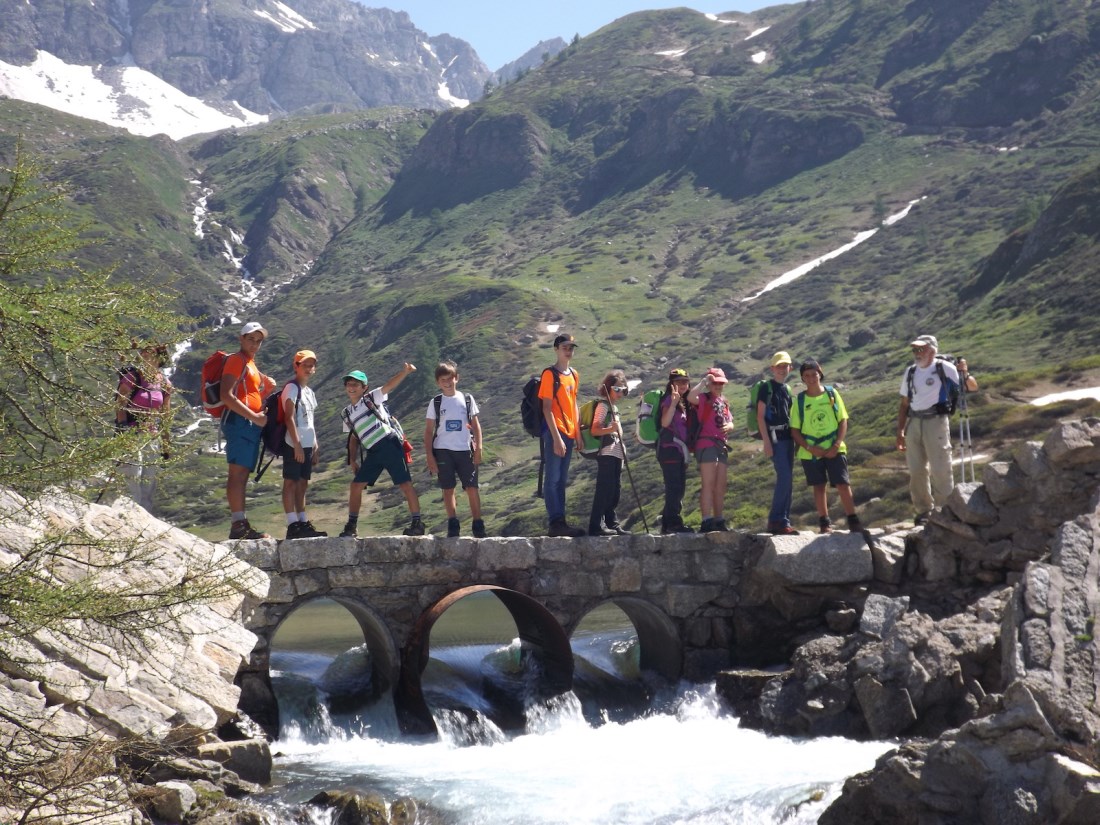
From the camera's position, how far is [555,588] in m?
12.1

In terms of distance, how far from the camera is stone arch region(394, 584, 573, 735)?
10906 millimetres

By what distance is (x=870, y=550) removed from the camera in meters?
12.0

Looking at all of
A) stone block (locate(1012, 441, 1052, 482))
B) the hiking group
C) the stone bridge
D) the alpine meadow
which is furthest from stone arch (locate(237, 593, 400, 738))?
stone block (locate(1012, 441, 1052, 482))

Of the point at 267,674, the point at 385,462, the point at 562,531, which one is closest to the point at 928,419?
the point at 562,531

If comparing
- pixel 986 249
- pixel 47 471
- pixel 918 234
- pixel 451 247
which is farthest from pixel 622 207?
pixel 47 471

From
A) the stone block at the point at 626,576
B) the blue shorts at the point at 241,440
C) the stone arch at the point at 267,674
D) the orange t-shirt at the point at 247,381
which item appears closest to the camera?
the orange t-shirt at the point at 247,381

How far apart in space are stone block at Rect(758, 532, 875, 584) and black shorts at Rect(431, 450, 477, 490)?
3.22m

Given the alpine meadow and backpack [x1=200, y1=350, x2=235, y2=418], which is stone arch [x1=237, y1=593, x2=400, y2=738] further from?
the alpine meadow

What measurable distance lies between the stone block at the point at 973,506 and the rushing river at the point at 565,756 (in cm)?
259

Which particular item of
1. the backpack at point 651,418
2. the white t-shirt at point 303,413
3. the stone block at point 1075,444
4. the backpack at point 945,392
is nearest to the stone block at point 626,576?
the backpack at point 651,418

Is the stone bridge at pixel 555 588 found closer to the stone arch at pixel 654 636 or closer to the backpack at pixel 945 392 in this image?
the stone arch at pixel 654 636

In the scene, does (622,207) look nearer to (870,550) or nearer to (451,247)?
(451,247)

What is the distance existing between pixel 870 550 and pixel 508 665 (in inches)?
169

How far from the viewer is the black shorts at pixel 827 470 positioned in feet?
38.8
